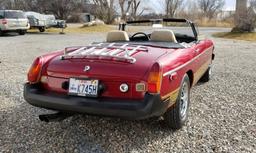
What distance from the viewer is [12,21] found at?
18.9 meters

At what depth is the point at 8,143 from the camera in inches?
128

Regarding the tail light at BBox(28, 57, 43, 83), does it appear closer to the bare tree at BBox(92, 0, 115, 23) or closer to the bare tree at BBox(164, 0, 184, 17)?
the bare tree at BBox(92, 0, 115, 23)

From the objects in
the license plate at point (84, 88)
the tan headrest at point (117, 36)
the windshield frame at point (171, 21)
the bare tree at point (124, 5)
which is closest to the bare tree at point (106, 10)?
the bare tree at point (124, 5)

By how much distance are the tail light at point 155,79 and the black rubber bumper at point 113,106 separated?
0.07 meters

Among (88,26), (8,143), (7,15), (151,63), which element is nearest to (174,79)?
(151,63)

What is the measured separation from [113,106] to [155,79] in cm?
49

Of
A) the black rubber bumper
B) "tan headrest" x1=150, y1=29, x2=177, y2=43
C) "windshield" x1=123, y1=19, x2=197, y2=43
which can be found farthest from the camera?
"windshield" x1=123, y1=19, x2=197, y2=43

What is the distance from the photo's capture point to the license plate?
10.1 feet

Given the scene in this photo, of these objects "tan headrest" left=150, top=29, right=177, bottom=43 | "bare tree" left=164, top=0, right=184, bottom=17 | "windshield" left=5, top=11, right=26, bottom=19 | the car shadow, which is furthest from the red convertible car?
"bare tree" left=164, top=0, right=184, bottom=17

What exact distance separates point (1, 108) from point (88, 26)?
23.6 m

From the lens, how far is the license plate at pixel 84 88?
308 cm

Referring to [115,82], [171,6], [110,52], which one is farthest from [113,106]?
[171,6]

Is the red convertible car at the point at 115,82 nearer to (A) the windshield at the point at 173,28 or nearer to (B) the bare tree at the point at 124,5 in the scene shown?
(A) the windshield at the point at 173,28

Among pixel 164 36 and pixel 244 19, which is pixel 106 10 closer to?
pixel 244 19
